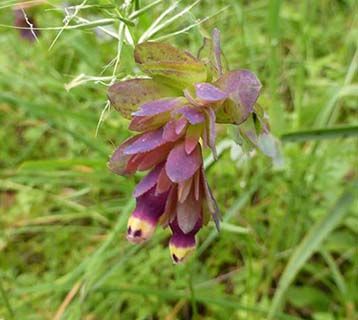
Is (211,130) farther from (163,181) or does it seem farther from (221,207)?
(221,207)

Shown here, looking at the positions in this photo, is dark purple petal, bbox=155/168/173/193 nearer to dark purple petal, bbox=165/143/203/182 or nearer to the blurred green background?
dark purple petal, bbox=165/143/203/182

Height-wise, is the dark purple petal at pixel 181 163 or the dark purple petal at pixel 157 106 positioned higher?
the dark purple petal at pixel 157 106

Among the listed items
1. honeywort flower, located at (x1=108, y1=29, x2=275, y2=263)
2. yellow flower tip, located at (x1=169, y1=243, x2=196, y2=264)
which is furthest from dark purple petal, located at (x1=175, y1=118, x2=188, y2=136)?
yellow flower tip, located at (x1=169, y1=243, x2=196, y2=264)

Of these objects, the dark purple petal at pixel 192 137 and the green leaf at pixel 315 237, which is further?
the green leaf at pixel 315 237

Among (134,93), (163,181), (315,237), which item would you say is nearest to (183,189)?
(163,181)

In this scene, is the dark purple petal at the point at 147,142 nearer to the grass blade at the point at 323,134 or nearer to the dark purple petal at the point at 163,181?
the dark purple petal at the point at 163,181

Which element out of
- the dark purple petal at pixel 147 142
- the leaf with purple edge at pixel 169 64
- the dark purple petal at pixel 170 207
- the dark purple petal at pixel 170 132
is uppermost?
the leaf with purple edge at pixel 169 64

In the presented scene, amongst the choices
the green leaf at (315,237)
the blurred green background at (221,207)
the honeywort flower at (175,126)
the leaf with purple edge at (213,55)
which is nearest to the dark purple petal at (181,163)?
the honeywort flower at (175,126)

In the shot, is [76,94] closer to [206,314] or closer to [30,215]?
[30,215]
